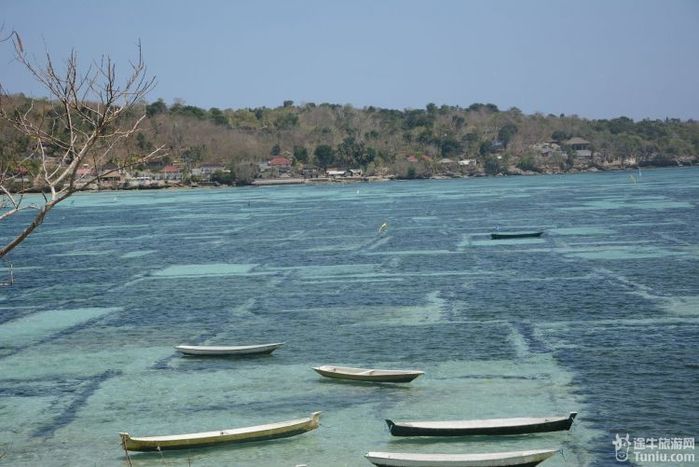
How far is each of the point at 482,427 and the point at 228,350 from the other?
10.0 meters

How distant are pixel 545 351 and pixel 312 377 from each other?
6470 millimetres

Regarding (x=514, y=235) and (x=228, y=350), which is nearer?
(x=228, y=350)

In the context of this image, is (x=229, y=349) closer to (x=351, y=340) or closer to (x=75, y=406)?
(x=351, y=340)

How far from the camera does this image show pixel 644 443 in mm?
16969

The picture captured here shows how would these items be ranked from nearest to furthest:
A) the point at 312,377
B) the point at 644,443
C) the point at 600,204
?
the point at 644,443 → the point at 312,377 → the point at 600,204

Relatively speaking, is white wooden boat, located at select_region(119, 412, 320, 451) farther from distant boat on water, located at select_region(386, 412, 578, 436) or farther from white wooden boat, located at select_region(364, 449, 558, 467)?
white wooden boat, located at select_region(364, 449, 558, 467)

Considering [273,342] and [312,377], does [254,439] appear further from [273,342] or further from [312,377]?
[273,342]

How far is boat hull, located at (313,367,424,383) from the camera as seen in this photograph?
21.1m

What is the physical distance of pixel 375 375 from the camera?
833 inches

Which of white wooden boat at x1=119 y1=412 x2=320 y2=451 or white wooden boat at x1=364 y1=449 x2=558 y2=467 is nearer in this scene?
white wooden boat at x1=364 y1=449 x2=558 y2=467

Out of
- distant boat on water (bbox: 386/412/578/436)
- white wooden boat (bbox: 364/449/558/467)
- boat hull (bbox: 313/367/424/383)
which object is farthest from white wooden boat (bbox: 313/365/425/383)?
white wooden boat (bbox: 364/449/558/467)

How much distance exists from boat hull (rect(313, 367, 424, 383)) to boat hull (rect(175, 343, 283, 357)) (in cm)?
347

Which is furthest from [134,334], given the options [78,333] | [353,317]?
[353,317]

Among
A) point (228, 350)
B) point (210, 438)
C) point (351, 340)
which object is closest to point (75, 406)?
point (228, 350)
